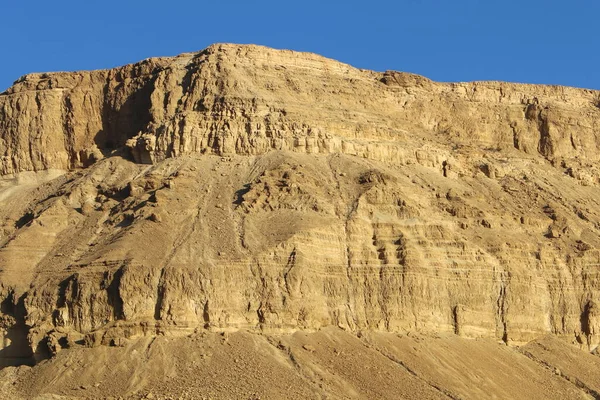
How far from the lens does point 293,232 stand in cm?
6581

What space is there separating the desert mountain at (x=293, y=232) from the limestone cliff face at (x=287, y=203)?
123 millimetres

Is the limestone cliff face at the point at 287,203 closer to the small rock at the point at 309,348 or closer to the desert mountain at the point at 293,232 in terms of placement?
the desert mountain at the point at 293,232

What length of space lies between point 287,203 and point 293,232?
9.49 ft

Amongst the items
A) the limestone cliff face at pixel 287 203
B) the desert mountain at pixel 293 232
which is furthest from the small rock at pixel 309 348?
the limestone cliff face at pixel 287 203

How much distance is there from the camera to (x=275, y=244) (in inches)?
2562

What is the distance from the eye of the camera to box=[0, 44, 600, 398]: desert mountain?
202ft

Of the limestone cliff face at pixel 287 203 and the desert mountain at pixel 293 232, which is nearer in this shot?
the desert mountain at pixel 293 232

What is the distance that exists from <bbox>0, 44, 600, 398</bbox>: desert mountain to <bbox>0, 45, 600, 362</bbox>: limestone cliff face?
123 mm

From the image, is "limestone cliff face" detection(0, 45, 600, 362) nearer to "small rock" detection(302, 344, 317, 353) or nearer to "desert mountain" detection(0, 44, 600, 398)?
"desert mountain" detection(0, 44, 600, 398)

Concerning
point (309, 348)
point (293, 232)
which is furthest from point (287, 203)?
point (309, 348)

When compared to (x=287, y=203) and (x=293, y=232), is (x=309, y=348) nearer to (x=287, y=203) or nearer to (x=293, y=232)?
(x=293, y=232)

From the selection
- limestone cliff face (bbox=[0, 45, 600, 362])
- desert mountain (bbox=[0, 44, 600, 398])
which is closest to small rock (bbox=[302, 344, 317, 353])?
desert mountain (bbox=[0, 44, 600, 398])

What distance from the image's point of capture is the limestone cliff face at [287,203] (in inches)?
2500

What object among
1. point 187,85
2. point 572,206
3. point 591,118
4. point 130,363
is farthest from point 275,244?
point 591,118
